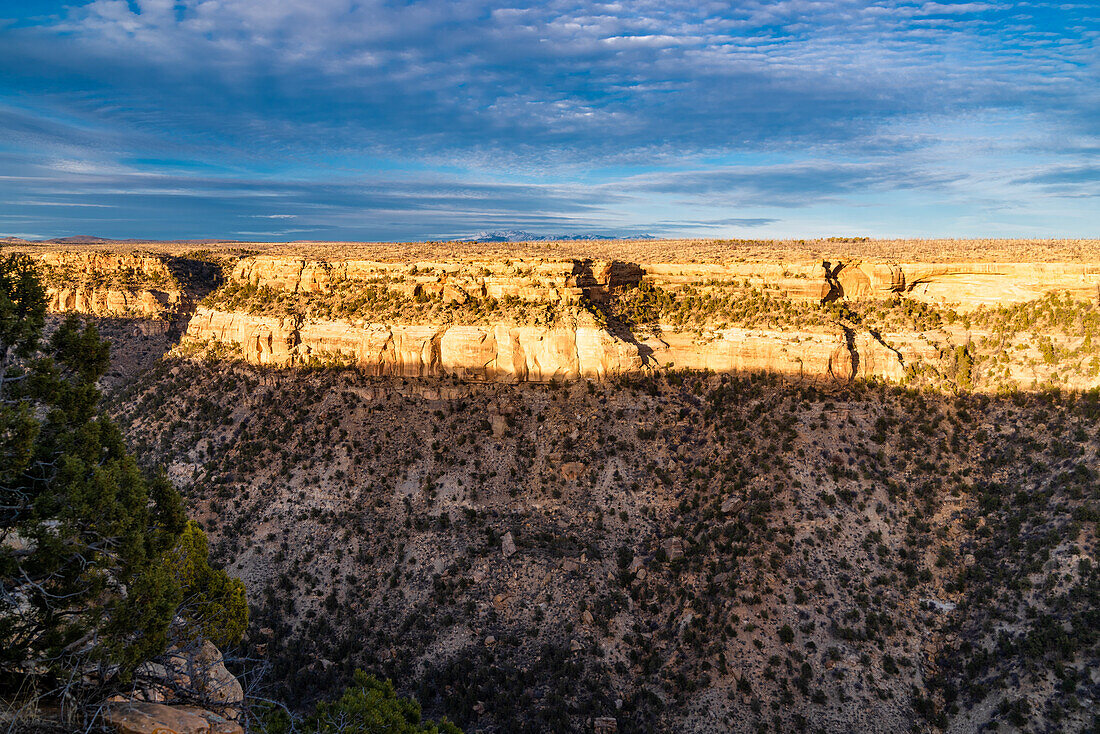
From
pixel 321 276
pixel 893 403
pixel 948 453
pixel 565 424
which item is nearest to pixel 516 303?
pixel 565 424

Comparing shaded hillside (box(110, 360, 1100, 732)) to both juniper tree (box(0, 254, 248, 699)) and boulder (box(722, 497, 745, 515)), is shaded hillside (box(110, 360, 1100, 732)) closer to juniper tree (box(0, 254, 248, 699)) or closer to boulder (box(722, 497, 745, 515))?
boulder (box(722, 497, 745, 515))

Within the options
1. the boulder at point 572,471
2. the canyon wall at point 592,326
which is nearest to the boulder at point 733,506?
the boulder at point 572,471

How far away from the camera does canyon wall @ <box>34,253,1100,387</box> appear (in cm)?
3422

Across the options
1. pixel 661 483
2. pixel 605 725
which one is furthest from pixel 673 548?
pixel 605 725

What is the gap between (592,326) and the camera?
38.3 meters

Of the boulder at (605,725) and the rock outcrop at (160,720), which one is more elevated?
the rock outcrop at (160,720)

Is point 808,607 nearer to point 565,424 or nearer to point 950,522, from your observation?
point 950,522

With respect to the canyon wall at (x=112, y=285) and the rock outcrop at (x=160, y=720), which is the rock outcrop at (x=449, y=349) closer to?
the canyon wall at (x=112, y=285)

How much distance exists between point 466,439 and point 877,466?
23.9 meters

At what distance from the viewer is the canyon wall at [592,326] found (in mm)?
34219

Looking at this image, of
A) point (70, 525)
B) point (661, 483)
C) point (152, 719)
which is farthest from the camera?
point (661, 483)

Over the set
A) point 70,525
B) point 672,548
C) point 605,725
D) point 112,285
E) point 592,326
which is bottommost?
point 605,725

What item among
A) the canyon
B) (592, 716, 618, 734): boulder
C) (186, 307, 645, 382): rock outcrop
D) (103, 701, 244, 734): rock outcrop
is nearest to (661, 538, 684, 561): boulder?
the canyon

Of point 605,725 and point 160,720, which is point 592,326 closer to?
point 605,725
